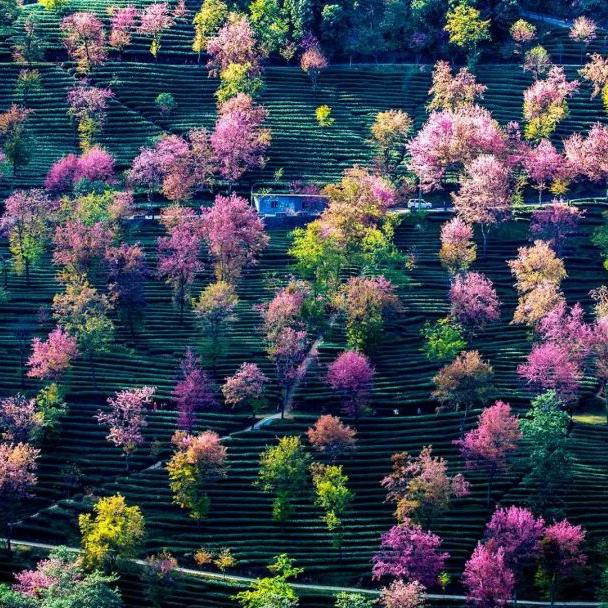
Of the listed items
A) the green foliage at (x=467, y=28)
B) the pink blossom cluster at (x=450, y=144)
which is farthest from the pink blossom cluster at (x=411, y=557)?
the green foliage at (x=467, y=28)

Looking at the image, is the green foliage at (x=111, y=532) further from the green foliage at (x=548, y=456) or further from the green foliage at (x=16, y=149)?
the green foliage at (x=16, y=149)

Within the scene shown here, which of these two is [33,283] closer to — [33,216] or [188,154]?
[33,216]

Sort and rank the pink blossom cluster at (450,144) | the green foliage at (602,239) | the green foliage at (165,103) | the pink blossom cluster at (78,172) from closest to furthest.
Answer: the green foliage at (602,239) < the pink blossom cluster at (450,144) < the pink blossom cluster at (78,172) < the green foliage at (165,103)

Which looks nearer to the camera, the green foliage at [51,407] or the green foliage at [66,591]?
the green foliage at [66,591]

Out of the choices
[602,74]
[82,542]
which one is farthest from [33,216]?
[602,74]

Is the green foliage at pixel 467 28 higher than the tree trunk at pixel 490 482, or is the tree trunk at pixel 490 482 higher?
the green foliage at pixel 467 28

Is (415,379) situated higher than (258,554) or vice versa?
(415,379)

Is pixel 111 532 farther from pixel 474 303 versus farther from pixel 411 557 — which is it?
pixel 474 303
